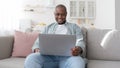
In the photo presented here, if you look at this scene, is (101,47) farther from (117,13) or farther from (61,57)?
(117,13)

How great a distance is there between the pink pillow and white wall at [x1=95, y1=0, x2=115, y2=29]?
1.45 meters

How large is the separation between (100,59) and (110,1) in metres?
1.46

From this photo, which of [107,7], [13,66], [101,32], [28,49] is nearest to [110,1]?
[107,7]

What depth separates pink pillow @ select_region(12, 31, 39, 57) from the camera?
2477 mm

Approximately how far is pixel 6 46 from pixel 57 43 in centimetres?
89

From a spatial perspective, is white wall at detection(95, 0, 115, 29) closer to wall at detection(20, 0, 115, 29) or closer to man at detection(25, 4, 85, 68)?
wall at detection(20, 0, 115, 29)

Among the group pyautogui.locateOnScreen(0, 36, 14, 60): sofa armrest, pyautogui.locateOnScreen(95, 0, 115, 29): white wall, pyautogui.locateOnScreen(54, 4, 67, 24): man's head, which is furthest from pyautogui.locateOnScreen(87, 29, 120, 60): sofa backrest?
pyautogui.locateOnScreen(95, 0, 115, 29): white wall

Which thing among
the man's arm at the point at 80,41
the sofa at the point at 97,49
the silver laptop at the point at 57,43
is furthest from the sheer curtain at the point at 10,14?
the silver laptop at the point at 57,43

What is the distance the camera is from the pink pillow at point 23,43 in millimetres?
2477

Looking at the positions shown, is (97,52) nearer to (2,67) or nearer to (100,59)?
(100,59)

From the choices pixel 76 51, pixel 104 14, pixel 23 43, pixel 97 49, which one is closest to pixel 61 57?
pixel 76 51

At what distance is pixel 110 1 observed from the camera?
3.49 m

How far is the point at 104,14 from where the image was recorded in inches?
141

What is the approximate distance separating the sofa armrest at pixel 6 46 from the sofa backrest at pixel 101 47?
0.97m
